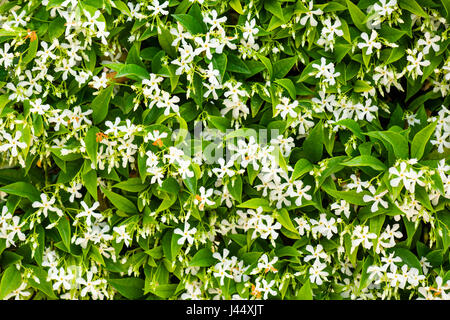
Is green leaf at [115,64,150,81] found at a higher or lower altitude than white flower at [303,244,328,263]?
higher

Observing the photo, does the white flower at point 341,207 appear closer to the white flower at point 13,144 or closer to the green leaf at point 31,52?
the white flower at point 13,144

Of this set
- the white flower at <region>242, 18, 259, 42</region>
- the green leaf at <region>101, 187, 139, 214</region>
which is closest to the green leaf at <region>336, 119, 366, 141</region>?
the white flower at <region>242, 18, 259, 42</region>

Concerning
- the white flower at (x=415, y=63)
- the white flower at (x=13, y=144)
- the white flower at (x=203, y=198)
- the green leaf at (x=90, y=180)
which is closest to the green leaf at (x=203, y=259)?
the white flower at (x=203, y=198)

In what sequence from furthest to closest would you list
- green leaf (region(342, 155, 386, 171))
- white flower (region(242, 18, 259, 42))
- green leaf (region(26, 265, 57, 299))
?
green leaf (region(26, 265, 57, 299))
white flower (region(242, 18, 259, 42))
green leaf (region(342, 155, 386, 171))

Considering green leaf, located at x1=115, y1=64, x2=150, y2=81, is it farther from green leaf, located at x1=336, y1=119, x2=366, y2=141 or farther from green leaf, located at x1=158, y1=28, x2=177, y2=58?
green leaf, located at x1=336, y1=119, x2=366, y2=141

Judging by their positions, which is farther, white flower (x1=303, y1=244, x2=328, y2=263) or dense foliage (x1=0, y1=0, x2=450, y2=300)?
white flower (x1=303, y1=244, x2=328, y2=263)

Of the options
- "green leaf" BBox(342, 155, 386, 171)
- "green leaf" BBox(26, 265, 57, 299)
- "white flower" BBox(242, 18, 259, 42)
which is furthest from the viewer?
"green leaf" BBox(26, 265, 57, 299)

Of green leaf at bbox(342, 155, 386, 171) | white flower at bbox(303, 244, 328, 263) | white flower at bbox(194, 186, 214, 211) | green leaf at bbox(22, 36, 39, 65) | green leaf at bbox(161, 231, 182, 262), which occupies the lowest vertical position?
white flower at bbox(303, 244, 328, 263)
